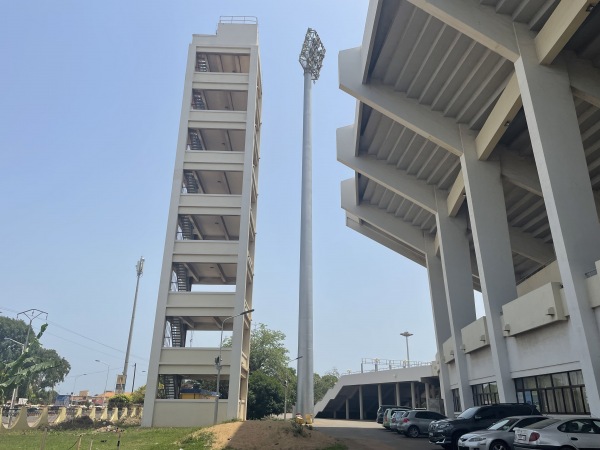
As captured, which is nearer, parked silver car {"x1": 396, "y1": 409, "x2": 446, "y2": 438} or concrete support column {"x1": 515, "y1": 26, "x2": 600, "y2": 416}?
concrete support column {"x1": 515, "y1": 26, "x2": 600, "y2": 416}

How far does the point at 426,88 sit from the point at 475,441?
1787 cm

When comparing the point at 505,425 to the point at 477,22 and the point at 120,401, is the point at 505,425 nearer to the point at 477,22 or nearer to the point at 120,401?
the point at 477,22

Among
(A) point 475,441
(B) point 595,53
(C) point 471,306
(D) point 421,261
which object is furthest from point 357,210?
(A) point 475,441

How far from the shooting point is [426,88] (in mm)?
25828

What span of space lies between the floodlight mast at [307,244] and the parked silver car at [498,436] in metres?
26.2

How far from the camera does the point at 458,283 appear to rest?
103 ft

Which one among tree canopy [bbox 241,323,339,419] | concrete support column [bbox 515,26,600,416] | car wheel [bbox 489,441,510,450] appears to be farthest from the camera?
tree canopy [bbox 241,323,339,419]

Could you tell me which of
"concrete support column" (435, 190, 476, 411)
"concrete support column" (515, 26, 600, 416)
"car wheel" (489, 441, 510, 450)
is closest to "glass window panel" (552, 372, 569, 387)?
"concrete support column" (515, 26, 600, 416)

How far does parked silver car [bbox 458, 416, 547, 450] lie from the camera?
1417 centimetres

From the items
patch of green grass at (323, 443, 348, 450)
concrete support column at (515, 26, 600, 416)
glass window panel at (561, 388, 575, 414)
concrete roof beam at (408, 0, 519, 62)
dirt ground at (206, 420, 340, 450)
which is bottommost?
patch of green grass at (323, 443, 348, 450)

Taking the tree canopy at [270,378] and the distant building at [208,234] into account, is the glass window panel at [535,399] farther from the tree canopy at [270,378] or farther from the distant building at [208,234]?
the tree canopy at [270,378]

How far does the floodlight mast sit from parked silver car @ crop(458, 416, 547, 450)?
26203 mm

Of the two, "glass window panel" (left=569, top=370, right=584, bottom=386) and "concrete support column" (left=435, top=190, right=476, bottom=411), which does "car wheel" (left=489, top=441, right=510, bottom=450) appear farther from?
"concrete support column" (left=435, top=190, right=476, bottom=411)

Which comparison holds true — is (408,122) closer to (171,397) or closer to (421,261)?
(421,261)
